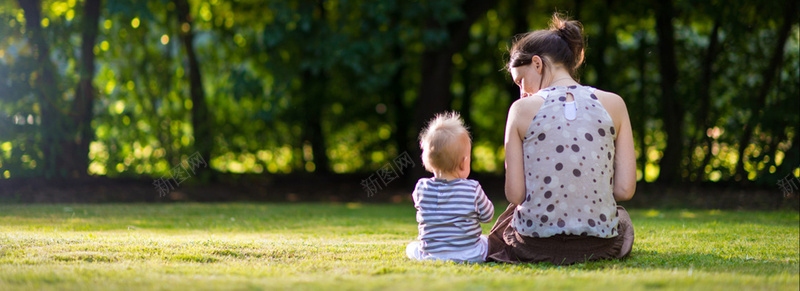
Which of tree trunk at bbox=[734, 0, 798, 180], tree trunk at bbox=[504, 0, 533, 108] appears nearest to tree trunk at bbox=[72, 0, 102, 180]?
tree trunk at bbox=[504, 0, 533, 108]

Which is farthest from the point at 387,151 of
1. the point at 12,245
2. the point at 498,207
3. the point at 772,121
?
the point at 12,245

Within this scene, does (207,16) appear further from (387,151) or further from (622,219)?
(622,219)

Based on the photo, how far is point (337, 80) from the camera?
14.4 meters

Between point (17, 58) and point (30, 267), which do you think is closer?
point (30, 267)

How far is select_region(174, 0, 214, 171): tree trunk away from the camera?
42.4ft

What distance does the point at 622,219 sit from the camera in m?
4.35

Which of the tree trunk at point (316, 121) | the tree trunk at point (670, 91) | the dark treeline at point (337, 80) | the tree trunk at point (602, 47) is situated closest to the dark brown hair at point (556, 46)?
the dark treeline at point (337, 80)

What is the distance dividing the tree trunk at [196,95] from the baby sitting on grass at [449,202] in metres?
9.46

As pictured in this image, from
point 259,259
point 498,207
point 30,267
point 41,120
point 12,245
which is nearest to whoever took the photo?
point 30,267

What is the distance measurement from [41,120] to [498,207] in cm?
713

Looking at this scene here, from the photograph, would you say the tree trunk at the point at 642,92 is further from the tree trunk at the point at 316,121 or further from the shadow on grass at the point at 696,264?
the shadow on grass at the point at 696,264

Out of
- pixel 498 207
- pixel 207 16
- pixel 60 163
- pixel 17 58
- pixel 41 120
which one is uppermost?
pixel 207 16

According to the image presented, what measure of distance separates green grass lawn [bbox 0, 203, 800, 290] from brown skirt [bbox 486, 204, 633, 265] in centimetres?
10

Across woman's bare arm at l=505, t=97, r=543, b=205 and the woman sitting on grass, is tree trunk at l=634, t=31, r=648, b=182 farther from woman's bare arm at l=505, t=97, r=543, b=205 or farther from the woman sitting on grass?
woman's bare arm at l=505, t=97, r=543, b=205
